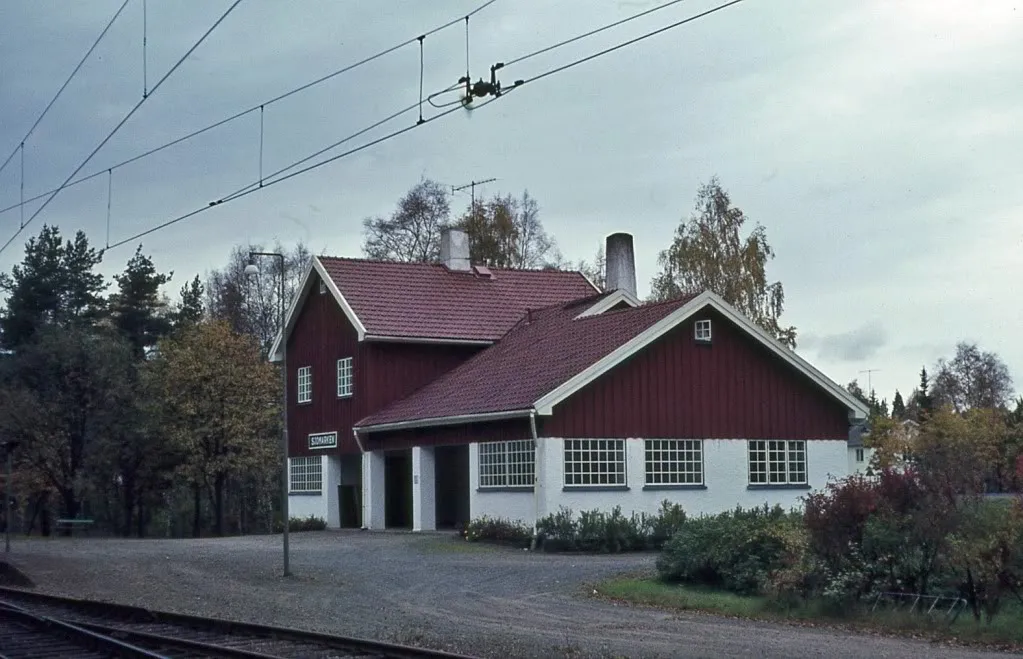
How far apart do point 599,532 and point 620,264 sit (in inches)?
601

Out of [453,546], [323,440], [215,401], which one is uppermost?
[215,401]

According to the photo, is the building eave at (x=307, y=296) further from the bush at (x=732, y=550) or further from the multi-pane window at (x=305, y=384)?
the bush at (x=732, y=550)

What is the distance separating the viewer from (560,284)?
1724 inches

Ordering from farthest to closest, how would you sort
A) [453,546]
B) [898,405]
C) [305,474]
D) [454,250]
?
1. [898,405]
2. [454,250]
3. [305,474]
4. [453,546]

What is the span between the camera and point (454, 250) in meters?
42.4

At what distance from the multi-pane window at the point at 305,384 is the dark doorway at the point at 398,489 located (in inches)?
179

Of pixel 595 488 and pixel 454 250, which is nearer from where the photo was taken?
pixel 595 488

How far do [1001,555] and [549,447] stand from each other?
14533 millimetres

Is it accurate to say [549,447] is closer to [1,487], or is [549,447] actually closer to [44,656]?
[44,656]

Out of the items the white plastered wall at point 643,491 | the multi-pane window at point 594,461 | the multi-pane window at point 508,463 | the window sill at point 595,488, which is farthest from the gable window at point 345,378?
the window sill at point 595,488

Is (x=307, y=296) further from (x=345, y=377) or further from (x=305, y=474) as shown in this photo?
(x=305, y=474)

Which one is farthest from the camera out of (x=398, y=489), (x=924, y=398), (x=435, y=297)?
(x=924, y=398)

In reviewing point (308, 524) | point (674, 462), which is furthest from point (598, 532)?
point (308, 524)

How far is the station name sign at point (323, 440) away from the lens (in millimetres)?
39250
